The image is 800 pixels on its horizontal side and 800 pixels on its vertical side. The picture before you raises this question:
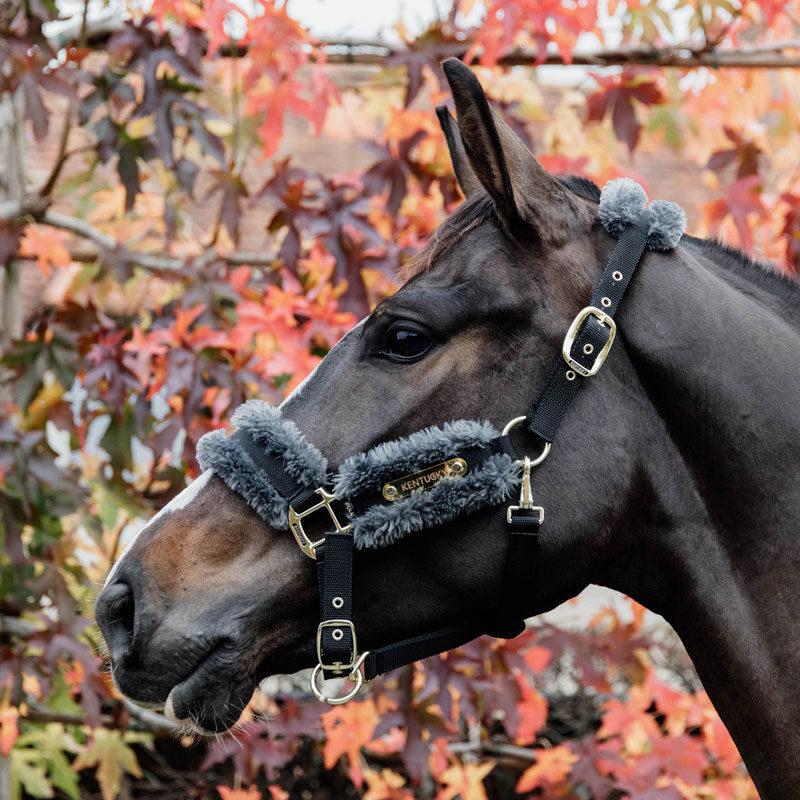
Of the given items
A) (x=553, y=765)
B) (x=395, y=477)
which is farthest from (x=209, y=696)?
(x=553, y=765)

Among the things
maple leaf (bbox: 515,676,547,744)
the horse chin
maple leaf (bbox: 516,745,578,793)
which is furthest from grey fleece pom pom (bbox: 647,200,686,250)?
maple leaf (bbox: 516,745,578,793)

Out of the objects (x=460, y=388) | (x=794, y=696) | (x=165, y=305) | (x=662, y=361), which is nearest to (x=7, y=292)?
(x=165, y=305)

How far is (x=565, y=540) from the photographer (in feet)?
6.01

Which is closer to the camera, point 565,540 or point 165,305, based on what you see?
point 565,540

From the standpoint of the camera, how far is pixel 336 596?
1814 mm

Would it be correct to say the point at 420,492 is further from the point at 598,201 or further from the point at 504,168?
the point at 598,201

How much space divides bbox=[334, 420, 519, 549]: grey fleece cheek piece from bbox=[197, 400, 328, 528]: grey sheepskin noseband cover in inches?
2.6

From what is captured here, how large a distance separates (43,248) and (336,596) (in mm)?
2286

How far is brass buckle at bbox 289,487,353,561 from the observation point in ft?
5.92

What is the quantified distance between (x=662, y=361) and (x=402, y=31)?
2194 mm

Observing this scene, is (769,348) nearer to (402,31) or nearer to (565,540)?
(565,540)

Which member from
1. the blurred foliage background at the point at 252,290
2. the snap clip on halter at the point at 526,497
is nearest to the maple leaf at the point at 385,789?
the blurred foliage background at the point at 252,290

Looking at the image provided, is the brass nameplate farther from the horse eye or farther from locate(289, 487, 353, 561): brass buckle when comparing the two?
the horse eye

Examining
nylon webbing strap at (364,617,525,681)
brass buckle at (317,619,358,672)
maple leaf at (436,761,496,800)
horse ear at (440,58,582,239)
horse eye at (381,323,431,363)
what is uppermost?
horse ear at (440,58,582,239)
